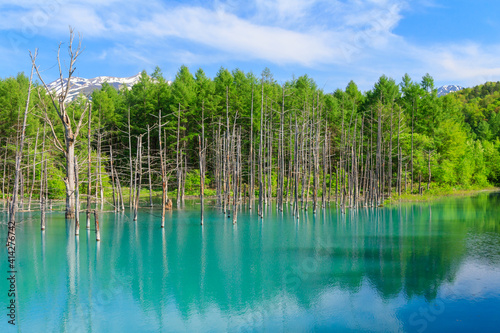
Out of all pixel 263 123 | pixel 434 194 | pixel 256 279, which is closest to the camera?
pixel 256 279

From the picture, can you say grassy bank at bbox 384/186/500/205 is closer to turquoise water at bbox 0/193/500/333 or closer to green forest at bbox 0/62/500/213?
green forest at bbox 0/62/500/213

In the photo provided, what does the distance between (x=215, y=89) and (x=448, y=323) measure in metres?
44.6

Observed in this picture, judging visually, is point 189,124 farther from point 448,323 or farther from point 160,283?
point 448,323

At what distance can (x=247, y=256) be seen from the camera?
53.0ft

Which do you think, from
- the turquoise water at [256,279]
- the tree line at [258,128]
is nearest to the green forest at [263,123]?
the tree line at [258,128]

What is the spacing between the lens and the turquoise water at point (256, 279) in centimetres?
995

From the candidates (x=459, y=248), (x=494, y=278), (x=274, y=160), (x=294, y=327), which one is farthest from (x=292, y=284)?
(x=274, y=160)

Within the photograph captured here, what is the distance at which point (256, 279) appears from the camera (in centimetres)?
1319

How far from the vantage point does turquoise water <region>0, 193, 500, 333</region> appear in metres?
9.95

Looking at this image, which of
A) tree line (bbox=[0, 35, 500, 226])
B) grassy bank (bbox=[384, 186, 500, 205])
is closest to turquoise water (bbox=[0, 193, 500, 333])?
grassy bank (bbox=[384, 186, 500, 205])

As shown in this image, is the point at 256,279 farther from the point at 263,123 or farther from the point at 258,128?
the point at 258,128

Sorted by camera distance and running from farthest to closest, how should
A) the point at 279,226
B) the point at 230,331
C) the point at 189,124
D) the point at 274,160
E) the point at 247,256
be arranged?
1. the point at 189,124
2. the point at 274,160
3. the point at 279,226
4. the point at 247,256
5. the point at 230,331

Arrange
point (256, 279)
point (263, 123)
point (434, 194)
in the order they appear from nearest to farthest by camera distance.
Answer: point (256, 279) → point (263, 123) → point (434, 194)

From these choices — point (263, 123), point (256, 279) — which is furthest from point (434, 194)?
point (256, 279)
